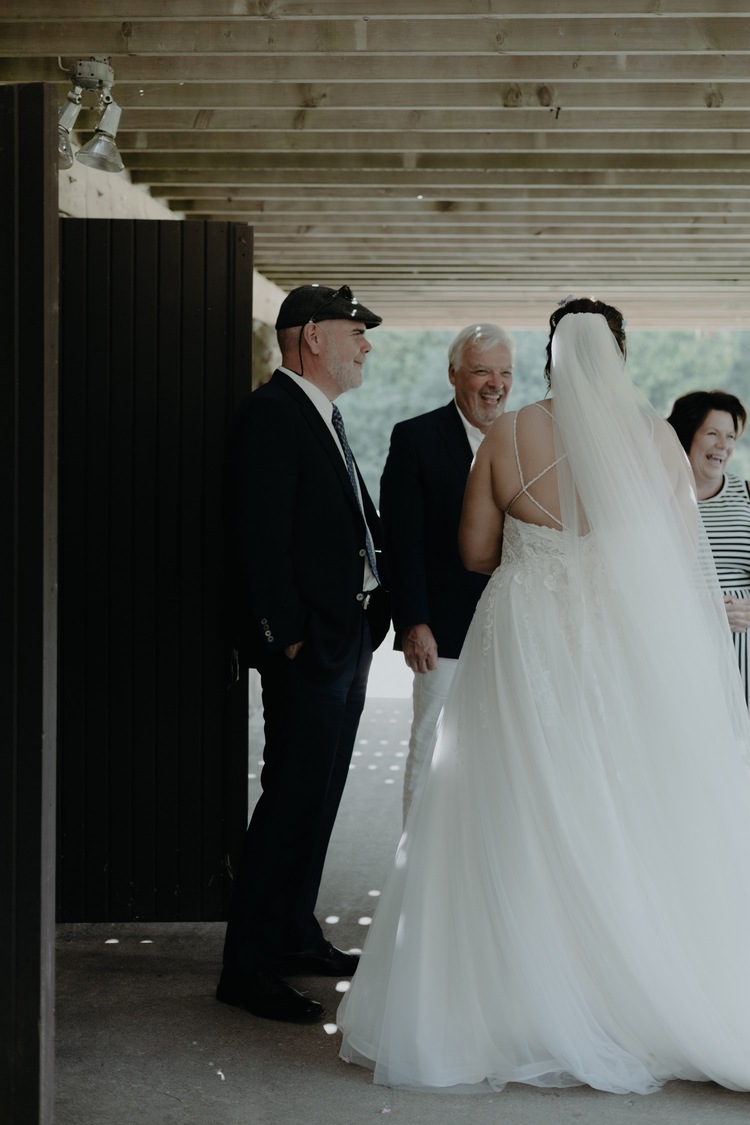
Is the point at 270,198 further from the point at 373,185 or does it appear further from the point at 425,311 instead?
the point at 425,311

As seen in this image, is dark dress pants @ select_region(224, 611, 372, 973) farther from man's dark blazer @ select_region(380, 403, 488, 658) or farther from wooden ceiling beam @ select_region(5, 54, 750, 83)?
wooden ceiling beam @ select_region(5, 54, 750, 83)

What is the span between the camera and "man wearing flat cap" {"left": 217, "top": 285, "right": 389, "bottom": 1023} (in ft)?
10.2

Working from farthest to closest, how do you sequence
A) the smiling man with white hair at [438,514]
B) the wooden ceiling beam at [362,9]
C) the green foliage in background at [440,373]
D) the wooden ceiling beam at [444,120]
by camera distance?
the green foliage in background at [440,373] < the wooden ceiling beam at [444,120] < the wooden ceiling beam at [362,9] < the smiling man with white hair at [438,514]

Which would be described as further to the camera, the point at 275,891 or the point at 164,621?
the point at 164,621

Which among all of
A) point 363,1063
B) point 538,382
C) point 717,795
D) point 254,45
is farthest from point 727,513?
point 538,382

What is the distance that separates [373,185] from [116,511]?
10.9 feet

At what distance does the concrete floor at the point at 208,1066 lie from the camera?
8.34ft

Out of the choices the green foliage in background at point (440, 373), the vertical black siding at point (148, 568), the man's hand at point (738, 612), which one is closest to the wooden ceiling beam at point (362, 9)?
the vertical black siding at point (148, 568)

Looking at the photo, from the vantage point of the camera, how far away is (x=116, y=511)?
3660 millimetres

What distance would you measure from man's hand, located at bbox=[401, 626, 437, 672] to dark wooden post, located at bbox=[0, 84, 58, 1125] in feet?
5.32

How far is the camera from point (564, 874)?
2.71 m

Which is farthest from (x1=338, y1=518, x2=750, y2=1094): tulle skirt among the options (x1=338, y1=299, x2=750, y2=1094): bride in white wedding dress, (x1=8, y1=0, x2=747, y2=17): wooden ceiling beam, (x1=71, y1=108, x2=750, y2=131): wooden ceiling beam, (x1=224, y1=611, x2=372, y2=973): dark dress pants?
(x1=71, y1=108, x2=750, y2=131): wooden ceiling beam

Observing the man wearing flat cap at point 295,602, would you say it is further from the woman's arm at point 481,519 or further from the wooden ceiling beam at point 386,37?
the wooden ceiling beam at point 386,37

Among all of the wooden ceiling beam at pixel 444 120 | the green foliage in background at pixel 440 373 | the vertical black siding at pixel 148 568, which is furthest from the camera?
the green foliage in background at pixel 440 373
